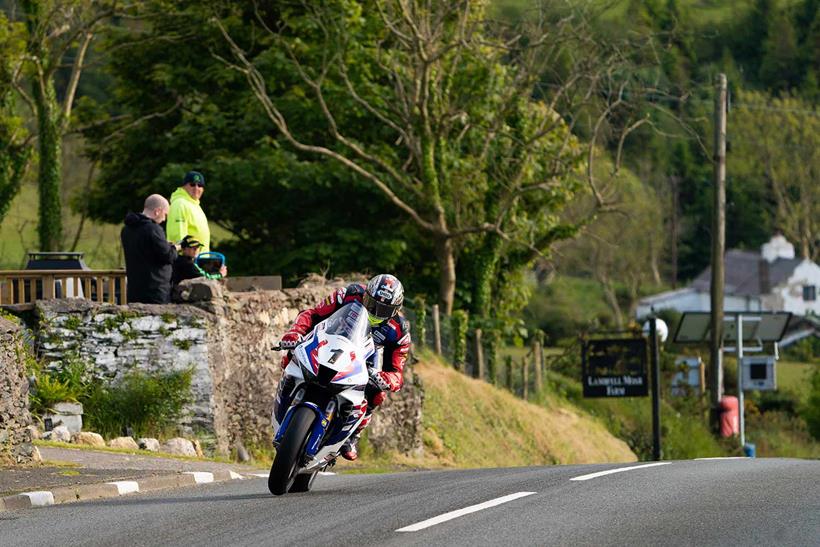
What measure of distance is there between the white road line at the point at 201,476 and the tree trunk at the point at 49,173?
83.4 feet

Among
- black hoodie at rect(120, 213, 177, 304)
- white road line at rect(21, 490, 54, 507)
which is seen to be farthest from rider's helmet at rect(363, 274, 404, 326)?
black hoodie at rect(120, 213, 177, 304)

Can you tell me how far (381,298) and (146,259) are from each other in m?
6.59

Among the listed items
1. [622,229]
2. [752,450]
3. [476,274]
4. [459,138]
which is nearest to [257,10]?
[459,138]

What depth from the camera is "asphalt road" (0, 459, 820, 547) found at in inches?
406

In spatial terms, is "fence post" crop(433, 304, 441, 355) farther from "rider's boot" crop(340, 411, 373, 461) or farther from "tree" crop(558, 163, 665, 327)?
"tree" crop(558, 163, 665, 327)

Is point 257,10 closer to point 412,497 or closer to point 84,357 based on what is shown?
point 84,357

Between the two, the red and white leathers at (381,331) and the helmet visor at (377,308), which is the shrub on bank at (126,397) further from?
the helmet visor at (377,308)

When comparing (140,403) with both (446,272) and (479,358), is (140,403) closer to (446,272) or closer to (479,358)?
(479,358)

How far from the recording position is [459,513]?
37.8ft

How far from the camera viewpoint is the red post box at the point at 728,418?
133 feet

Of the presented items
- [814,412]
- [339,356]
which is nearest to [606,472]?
[339,356]

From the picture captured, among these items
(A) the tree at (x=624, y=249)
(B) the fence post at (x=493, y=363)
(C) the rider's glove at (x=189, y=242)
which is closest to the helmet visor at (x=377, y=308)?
(C) the rider's glove at (x=189, y=242)

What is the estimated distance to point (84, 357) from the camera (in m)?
20.0

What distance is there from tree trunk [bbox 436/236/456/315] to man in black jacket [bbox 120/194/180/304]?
18901mm
